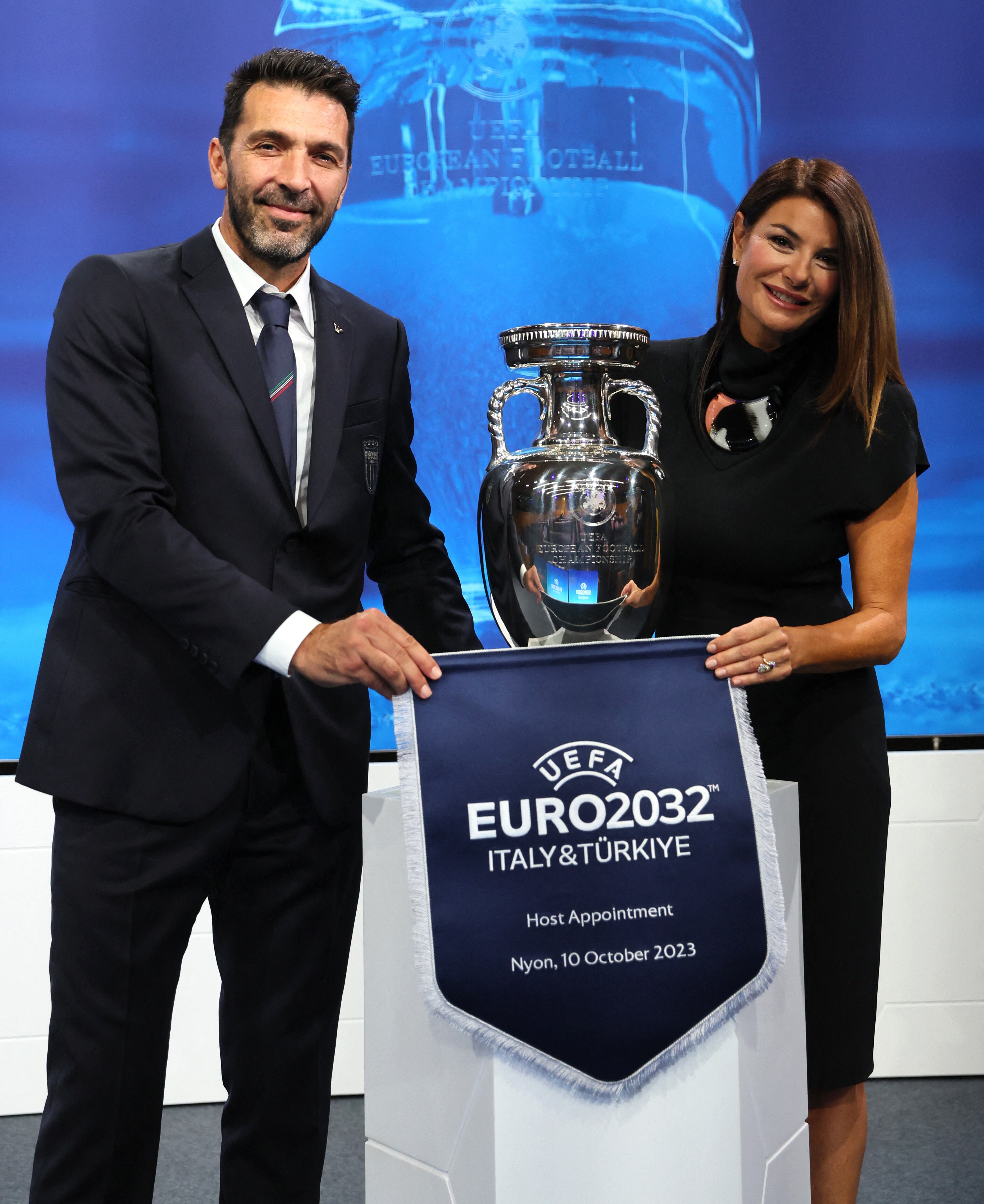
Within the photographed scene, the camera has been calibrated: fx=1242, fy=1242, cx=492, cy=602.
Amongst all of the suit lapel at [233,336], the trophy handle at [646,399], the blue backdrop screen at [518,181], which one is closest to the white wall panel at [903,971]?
the blue backdrop screen at [518,181]

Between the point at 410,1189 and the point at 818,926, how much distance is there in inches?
24.2

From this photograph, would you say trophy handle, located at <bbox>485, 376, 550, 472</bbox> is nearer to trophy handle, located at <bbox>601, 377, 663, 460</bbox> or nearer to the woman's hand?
trophy handle, located at <bbox>601, 377, 663, 460</bbox>

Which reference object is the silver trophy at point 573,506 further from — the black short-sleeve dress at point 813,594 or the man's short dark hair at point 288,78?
the man's short dark hair at point 288,78

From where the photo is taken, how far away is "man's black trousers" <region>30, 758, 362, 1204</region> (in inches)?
58.9

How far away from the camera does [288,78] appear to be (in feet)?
4.96

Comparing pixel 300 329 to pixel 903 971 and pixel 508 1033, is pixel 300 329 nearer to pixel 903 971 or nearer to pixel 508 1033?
pixel 508 1033

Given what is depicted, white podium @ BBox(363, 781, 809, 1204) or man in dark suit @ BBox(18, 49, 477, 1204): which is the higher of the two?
man in dark suit @ BBox(18, 49, 477, 1204)

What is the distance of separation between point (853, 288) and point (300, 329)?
693mm

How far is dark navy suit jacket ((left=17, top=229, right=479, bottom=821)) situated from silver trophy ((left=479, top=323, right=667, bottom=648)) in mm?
265

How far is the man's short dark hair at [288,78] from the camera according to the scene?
1.51m

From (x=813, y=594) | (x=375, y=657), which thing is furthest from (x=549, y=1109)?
(x=813, y=594)

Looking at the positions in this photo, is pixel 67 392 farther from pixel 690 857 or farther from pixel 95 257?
pixel 690 857

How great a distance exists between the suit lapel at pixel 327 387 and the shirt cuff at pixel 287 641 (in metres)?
0.20

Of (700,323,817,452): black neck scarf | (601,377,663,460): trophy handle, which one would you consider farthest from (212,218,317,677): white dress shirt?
(700,323,817,452): black neck scarf
